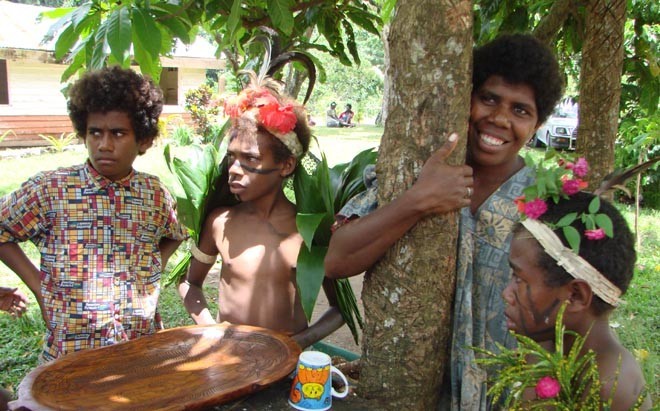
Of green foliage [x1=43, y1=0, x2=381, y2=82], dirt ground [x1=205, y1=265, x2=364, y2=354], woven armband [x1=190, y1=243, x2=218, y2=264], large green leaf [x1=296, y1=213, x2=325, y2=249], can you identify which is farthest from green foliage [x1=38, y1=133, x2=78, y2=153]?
large green leaf [x1=296, y1=213, x2=325, y2=249]

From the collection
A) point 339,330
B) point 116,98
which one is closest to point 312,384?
point 116,98

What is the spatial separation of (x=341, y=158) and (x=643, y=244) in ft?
26.2

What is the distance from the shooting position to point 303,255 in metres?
2.16

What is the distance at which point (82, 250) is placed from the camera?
237cm

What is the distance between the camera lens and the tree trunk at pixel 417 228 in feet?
5.36

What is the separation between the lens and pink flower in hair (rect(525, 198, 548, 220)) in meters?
1.54

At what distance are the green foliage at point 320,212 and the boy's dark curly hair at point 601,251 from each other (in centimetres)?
82

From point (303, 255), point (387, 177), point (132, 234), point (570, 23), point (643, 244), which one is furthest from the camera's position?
point (643, 244)

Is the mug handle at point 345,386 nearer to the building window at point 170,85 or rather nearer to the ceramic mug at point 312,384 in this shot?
the ceramic mug at point 312,384

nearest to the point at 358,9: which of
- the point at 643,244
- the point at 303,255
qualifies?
the point at 303,255

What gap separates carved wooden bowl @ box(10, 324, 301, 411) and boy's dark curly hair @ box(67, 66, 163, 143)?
989 mm

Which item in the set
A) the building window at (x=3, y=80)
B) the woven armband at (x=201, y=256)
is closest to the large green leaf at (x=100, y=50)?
the woven armband at (x=201, y=256)

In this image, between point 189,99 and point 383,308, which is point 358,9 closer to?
point 383,308

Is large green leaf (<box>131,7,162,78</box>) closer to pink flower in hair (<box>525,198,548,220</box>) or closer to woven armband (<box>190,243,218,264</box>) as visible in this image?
woven armband (<box>190,243,218,264</box>)
